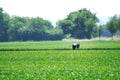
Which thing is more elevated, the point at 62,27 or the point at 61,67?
the point at 62,27

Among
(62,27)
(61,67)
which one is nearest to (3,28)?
(62,27)

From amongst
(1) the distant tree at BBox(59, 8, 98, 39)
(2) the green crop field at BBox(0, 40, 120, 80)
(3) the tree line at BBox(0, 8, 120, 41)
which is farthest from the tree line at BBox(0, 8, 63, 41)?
(2) the green crop field at BBox(0, 40, 120, 80)

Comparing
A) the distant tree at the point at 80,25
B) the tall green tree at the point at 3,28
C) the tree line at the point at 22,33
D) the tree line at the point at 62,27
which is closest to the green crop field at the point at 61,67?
the tall green tree at the point at 3,28

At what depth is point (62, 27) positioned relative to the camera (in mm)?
145500

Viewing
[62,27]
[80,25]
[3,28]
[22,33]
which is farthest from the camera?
[62,27]

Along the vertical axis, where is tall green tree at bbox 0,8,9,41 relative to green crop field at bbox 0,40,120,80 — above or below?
above

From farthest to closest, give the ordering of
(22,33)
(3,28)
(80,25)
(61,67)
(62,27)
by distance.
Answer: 1. (62,27)
2. (80,25)
3. (22,33)
4. (3,28)
5. (61,67)

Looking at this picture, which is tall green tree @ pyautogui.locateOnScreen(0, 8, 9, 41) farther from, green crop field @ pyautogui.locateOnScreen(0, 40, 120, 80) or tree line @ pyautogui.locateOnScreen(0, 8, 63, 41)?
green crop field @ pyautogui.locateOnScreen(0, 40, 120, 80)

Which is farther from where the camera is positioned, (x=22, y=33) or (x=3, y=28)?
(x=22, y=33)

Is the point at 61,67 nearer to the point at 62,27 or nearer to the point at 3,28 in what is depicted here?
the point at 3,28

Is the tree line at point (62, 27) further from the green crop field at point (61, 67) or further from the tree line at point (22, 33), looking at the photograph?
the green crop field at point (61, 67)

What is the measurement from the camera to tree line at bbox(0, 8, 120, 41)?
12912 cm

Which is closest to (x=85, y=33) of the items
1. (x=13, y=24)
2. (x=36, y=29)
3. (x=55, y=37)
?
(x=55, y=37)

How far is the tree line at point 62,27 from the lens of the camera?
129 metres
